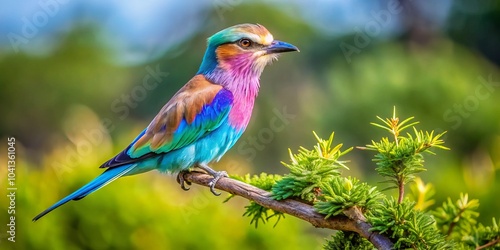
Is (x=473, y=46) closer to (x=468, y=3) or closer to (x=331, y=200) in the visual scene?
(x=468, y=3)

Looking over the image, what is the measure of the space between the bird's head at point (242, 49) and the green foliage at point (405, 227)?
1.62m

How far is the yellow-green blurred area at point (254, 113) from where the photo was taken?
4.79m

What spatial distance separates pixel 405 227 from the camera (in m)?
2.35

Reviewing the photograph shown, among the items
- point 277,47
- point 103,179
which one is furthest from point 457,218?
point 103,179

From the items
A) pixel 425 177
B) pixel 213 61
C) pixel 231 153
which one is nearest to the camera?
pixel 213 61

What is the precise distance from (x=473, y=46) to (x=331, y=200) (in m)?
9.90

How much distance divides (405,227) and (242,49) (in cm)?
183

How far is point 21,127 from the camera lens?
40.4ft

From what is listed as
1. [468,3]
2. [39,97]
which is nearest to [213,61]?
[468,3]

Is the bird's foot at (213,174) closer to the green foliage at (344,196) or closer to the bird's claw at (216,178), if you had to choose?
the bird's claw at (216,178)

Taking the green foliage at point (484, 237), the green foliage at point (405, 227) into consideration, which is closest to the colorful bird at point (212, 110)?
the green foliage at point (484, 237)

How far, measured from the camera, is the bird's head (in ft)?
12.7

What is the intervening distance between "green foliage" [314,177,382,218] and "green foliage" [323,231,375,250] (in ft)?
0.48

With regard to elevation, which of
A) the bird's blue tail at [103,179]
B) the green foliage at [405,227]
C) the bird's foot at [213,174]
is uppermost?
the green foliage at [405,227]
